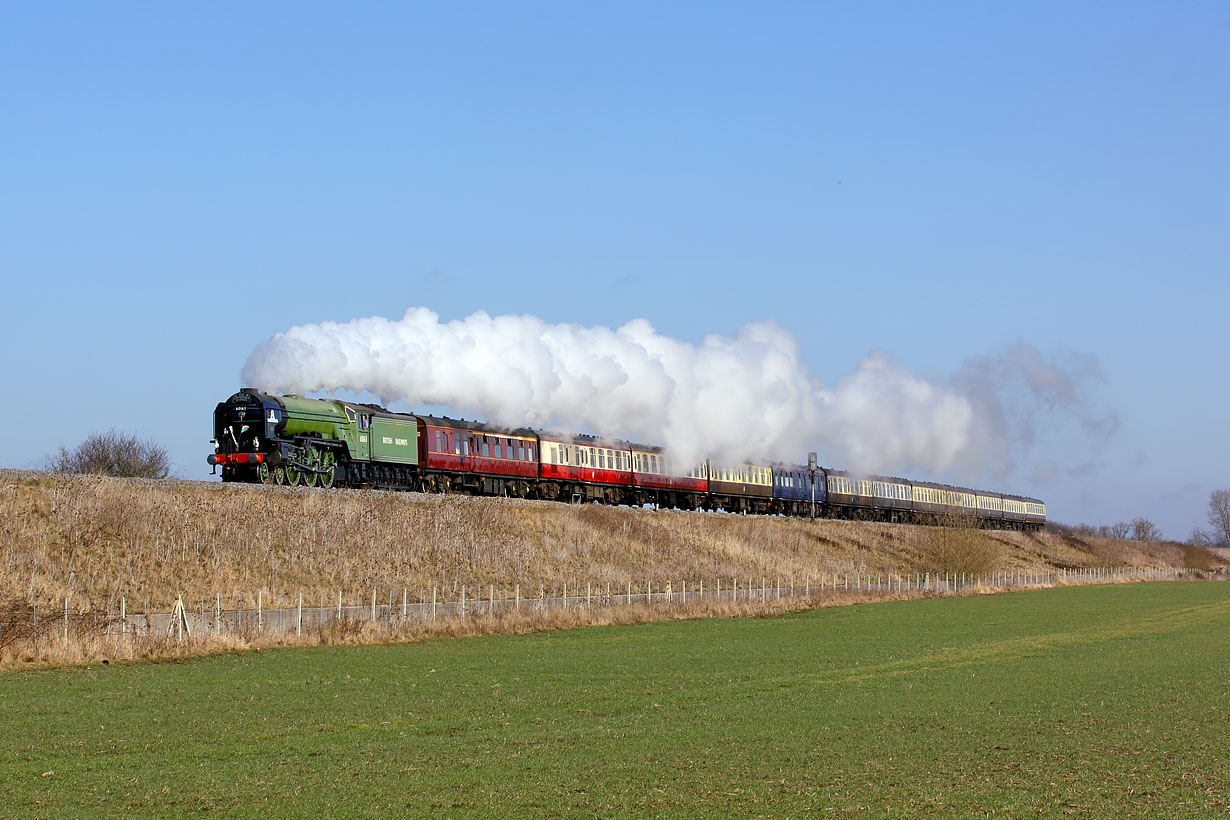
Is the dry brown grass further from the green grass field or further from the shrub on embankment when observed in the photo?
the green grass field

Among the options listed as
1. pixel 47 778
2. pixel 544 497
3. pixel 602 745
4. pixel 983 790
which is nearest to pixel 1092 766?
pixel 983 790

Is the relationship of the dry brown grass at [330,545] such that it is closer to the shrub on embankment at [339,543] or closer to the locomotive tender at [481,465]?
the shrub on embankment at [339,543]

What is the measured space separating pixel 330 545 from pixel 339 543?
563 millimetres

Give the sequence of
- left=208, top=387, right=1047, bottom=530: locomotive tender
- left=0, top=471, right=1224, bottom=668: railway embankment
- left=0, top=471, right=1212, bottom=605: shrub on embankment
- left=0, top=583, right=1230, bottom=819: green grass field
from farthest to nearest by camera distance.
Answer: left=208, top=387, right=1047, bottom=530: locomotive tender < left=0, top=471, right=1212, bottom=605: shrub on embankment < left=0, top=471, right=1224, bottom=668: railway embankment < left=0, top=583, right=1230, bottom=819: green grass field

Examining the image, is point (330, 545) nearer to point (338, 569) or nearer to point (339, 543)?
point (339, 543)

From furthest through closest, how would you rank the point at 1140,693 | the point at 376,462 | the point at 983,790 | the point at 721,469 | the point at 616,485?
the point at 721,469 → the point at 616,485 → the point at 376,462 → the point at 1140,693 → the point at 983,790

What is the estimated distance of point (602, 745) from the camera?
58.1 feet

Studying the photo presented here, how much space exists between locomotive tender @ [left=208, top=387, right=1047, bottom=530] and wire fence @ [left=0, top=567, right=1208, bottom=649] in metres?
7.52

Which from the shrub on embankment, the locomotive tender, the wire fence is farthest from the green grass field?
the locomotive tender

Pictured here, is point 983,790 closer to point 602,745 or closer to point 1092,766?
point 1092,766

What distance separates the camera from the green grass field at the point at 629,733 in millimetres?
13773

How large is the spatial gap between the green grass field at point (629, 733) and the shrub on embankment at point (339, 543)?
13604mm

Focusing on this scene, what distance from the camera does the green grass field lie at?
13.8 m

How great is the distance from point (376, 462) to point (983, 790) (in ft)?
151
